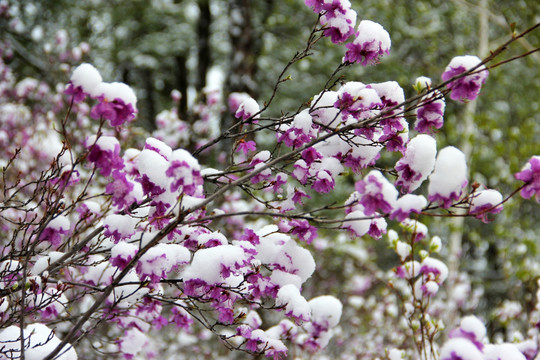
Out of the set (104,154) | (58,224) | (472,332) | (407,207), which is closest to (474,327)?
(472,332)

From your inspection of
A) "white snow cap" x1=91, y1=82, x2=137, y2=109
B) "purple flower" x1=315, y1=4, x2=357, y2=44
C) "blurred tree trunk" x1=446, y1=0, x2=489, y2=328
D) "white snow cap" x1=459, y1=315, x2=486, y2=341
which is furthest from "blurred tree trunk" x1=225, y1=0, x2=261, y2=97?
"white snow cap" x1=459, y1=315, x2=486, y2=341

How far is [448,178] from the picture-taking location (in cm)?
135

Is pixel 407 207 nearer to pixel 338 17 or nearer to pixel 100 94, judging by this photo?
pixel 338 17

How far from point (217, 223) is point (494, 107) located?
19.6 ft

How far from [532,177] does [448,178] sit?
1.26ft

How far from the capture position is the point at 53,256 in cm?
197

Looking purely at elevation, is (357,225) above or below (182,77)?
below

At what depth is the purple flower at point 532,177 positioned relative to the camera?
1.50 meters

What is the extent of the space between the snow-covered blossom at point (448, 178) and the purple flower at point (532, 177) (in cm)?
30

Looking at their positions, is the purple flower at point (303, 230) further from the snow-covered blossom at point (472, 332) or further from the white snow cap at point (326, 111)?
the snow-covered blossom at point (472, 332)

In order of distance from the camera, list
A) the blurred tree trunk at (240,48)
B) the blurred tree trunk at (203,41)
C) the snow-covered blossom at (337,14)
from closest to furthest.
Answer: the snow-covered blossom at (337,14)
the blurred tree trunk at (240,48)
the blurred tree trunk at (203,41)

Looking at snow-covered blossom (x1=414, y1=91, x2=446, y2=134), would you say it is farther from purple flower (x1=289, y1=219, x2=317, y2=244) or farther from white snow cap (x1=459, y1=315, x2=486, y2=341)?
white snow cap (x1=459, y1=315, x2=486, y2=341)

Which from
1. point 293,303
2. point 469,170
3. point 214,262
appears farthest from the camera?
point 469,170

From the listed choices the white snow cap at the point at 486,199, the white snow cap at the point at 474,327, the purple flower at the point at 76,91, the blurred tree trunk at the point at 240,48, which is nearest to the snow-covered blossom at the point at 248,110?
the purple flower at the point at 76,91
